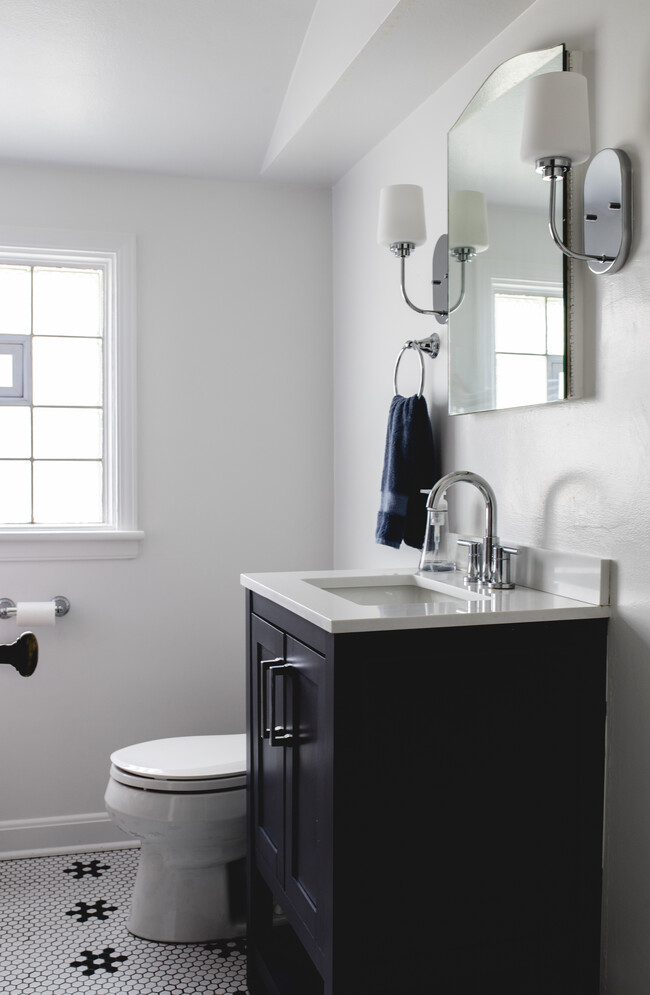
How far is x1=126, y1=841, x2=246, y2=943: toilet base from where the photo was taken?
2248 millimetres

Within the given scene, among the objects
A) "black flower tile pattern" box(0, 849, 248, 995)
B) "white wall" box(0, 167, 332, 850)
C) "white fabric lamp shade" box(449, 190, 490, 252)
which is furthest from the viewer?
"white wall" box(0, 167, 332, 850)

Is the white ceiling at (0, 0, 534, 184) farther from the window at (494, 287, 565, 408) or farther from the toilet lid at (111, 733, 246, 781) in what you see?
the toilet lid at (111, 733, 246, 781)

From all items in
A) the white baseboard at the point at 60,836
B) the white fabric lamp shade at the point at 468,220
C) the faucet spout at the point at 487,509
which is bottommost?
the white baseboard at the point at 60,836

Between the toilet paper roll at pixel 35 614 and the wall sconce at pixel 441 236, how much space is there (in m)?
1.47

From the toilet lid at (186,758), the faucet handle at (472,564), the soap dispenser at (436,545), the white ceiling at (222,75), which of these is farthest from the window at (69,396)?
the faucet handle at (472,564)

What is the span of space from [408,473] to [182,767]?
0.94 meters

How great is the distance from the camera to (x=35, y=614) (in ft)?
8.92

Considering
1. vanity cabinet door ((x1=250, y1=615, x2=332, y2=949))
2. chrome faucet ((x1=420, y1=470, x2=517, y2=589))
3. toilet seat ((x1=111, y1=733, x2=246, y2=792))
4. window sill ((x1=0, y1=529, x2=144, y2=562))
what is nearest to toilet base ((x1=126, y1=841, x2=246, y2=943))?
toilet seat ((x1=111, y1=733, x2=246, y2=792))

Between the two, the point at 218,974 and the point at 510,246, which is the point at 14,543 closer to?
the point at 218,974

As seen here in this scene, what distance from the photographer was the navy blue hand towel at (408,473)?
218cm

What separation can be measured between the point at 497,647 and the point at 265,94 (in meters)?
1.71

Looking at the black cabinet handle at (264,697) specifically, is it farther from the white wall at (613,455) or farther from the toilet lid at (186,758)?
the white wall at (613,455)

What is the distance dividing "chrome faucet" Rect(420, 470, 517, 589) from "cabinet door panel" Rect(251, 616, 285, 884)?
16.6 inches

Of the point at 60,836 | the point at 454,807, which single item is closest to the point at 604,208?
Result: the point at 454,807
